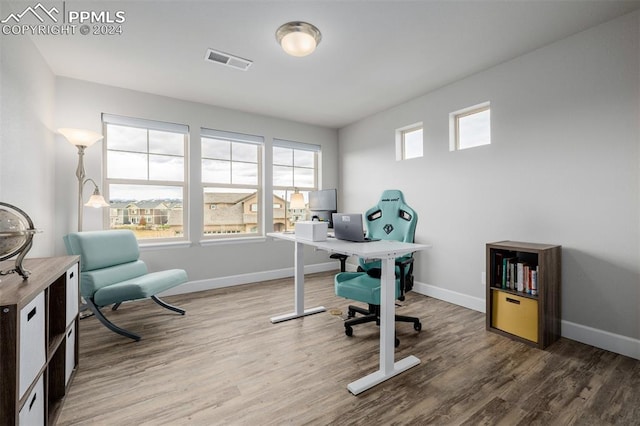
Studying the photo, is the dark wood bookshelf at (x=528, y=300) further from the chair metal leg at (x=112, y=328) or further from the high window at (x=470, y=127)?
the chair metal leg at (x=112, y=328)

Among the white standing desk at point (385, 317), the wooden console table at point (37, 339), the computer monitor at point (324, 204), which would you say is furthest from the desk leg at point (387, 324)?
the wooden console table at point (37, 339)

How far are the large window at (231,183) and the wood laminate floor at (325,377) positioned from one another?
5.45ft

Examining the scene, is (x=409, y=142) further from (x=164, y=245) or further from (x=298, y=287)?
(x=164, y=245)

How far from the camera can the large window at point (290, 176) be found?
15.3 ft

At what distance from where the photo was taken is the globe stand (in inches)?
51.7

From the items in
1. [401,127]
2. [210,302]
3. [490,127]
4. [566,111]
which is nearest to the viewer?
[566,111]

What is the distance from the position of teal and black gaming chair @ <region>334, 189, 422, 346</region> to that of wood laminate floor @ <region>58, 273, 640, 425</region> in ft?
0.46

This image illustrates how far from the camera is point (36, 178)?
2613 mm

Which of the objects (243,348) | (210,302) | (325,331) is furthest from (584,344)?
(210,302)

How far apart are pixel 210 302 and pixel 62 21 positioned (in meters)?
2.94

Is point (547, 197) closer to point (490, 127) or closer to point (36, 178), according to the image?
point (490, 127)

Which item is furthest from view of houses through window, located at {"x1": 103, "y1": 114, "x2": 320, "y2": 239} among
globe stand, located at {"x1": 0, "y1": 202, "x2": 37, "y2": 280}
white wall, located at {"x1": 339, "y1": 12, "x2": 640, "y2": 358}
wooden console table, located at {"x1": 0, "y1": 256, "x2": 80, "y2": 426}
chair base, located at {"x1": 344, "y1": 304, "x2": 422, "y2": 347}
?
globe stand, located at {"x1": 0, "y1": 202, "x2": 37, "y2": 280}

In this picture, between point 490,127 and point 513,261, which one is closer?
point 513,261

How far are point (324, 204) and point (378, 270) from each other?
33.1 inches
